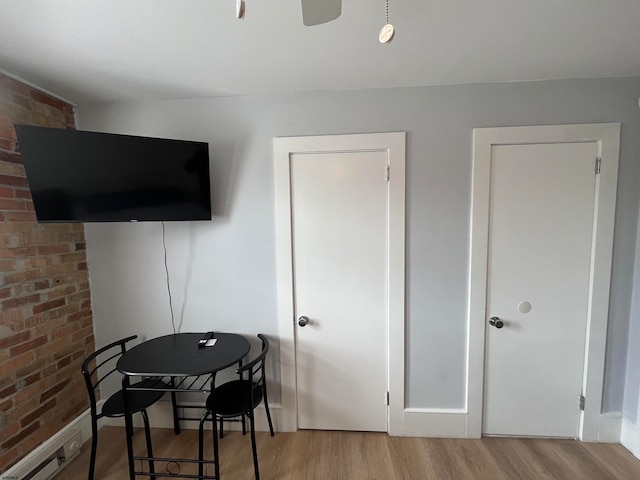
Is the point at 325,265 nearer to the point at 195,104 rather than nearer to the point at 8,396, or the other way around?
the point at 195,104

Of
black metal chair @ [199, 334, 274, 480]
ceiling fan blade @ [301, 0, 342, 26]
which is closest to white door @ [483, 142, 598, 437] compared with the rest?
ceiling fan blade @ [301, 0, 342, 26]

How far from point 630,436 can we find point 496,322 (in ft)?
3.67

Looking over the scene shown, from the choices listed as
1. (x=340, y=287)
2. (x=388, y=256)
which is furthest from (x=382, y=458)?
(x=388, y=256)

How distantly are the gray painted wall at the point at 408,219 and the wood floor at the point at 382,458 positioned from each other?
0.99ft

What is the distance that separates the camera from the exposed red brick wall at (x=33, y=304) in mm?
1374

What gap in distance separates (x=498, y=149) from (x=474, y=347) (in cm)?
134

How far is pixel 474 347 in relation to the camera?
165cm

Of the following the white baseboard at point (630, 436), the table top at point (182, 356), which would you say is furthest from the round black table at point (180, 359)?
the white baseboard at point (630, 436)

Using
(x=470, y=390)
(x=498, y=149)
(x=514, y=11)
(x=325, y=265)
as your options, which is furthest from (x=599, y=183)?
(x=325, y=265)

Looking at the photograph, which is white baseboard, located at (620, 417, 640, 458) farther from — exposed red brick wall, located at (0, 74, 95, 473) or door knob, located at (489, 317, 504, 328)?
exposed red brick wall, located at (0, 74, 95, 473)

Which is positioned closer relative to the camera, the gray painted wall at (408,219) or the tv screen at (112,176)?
the tv screen at (112,176)

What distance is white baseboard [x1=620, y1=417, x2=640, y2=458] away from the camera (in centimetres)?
154

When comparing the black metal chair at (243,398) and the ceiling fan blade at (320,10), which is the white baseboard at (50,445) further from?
the ceiling fan blade at (320,10)

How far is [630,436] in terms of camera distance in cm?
157
